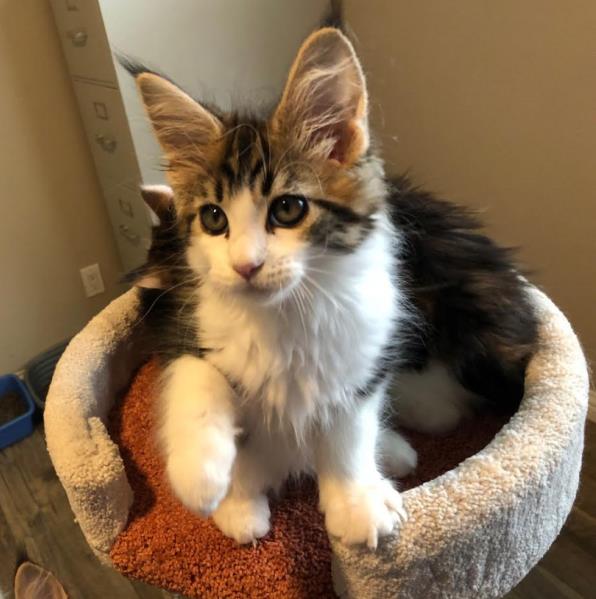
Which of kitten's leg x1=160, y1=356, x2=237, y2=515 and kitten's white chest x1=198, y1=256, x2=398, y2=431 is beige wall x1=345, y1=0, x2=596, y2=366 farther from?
kitten's leg x1=160, y1=356, x2=237, y2=515

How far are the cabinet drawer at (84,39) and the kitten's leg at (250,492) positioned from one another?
52.0 inches

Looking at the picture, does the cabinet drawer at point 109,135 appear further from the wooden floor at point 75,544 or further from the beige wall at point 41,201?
the wooden floor at point 75,544

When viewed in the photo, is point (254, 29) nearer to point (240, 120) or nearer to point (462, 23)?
point (462, 23)

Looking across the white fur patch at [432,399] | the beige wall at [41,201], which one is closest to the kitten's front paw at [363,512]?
the white fur patch at [432,399]

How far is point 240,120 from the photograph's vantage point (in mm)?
907

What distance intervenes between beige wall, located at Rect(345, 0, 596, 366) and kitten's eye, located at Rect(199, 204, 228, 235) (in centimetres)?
101

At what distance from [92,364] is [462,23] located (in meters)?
1.49

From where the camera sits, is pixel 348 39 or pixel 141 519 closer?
pixel 348 39

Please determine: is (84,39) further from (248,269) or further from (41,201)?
(248,269)

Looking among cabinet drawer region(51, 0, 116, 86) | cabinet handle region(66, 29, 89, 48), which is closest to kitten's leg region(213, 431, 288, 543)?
cabinet drawer region(51, 0, 116, 86)

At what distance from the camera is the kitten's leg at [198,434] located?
0.80 metres

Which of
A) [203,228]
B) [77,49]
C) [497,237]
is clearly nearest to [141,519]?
[203,228]

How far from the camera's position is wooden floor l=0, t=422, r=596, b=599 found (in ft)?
5.07

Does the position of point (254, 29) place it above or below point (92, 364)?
above
